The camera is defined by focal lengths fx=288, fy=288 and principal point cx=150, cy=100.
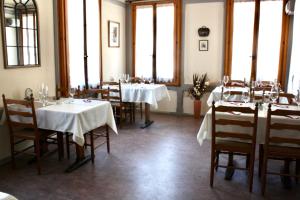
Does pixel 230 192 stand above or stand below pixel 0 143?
below

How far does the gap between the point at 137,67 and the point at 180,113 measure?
1575mm

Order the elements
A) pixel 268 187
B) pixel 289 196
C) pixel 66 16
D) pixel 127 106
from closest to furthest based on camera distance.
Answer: pixel 289 196
pixel 268 187
pixel 66 16
pixel 127 106

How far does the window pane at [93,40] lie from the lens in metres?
5.68

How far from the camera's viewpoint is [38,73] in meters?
4.36

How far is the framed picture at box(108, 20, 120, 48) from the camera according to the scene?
651 cm

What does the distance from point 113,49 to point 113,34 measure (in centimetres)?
34

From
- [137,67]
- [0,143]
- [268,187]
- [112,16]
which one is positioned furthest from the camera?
[137,67]

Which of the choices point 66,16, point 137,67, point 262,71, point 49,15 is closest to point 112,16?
point 137,67

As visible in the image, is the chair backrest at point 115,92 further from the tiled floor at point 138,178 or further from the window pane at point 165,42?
the window pane at point 165,42

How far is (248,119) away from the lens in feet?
10.1

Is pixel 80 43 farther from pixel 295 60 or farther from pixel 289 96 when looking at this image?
pixel 295 60

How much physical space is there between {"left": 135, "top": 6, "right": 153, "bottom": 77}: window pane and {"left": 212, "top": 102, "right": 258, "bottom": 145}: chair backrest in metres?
4.20

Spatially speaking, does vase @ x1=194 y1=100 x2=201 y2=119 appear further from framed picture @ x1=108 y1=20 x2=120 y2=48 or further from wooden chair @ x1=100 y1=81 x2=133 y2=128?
framed picture @ x1=108 y1=20 x2=120 y2=48

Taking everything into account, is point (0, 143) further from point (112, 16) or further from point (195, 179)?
point (112, 16)
